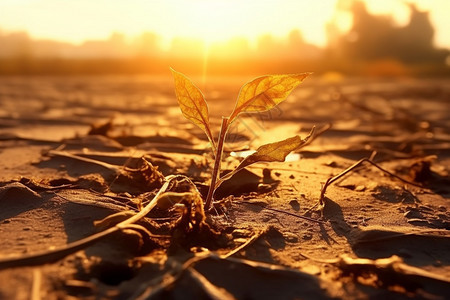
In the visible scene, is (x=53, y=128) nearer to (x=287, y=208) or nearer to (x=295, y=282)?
(x=287, y=208)

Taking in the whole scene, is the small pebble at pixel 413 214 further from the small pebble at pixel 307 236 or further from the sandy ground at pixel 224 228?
the small pebble at pixel 307 236

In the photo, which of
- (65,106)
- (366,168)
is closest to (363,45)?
(65,106)

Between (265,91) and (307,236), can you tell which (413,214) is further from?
Answer: (265,91)

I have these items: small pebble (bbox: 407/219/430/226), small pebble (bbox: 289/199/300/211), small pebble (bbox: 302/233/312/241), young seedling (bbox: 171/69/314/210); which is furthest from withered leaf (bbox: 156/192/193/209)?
small pebble (bbox: 407/219/430/226)

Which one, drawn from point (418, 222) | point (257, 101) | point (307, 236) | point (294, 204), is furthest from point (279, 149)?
point (418, 222)

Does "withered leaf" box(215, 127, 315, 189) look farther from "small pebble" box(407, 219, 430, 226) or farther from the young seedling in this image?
"small pebble" box(407, 219, 430, 226)

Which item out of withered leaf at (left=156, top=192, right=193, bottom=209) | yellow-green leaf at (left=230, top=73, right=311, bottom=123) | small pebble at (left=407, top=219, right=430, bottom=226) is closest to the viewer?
withered leaf at (left=156, top=192, right=193, bottom=209)
